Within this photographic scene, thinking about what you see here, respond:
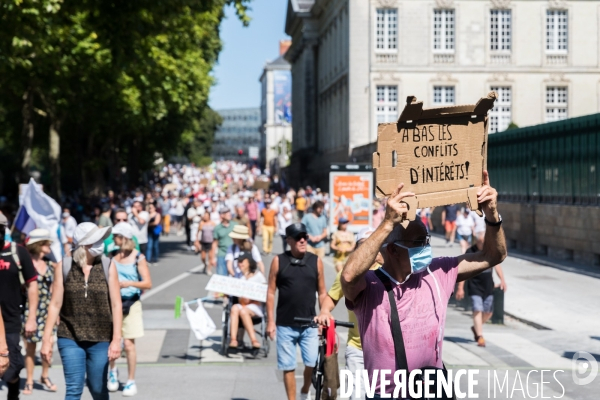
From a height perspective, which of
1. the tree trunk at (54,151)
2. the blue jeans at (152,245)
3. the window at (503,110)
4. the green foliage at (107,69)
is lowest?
the blue jeans at (152,245)

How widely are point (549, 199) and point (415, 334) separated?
2332 cm

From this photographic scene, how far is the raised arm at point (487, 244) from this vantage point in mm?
4809

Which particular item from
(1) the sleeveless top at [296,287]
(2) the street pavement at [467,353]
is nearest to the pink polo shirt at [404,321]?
(1) the sleeveless top at [296,287]

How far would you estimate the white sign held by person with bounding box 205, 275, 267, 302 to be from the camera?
12125 millimetres

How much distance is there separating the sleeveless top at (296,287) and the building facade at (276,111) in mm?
111154

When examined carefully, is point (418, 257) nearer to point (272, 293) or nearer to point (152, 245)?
point (272, 293)

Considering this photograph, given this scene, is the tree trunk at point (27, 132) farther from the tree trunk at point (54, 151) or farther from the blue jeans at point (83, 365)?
the blue jeans at point (83, 365)

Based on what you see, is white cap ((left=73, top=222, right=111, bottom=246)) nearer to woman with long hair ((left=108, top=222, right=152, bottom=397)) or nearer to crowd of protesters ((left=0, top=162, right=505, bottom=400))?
crowd of protesters ((left=0, top=162, right=505, bottom=400))

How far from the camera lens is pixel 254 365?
11938 mm

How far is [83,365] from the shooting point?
7391mm

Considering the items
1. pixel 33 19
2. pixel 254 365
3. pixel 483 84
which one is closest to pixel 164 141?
pixel 483 84

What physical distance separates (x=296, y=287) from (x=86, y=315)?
2337 mm

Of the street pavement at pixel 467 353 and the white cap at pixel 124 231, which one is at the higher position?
the white cap at pixel 124 231

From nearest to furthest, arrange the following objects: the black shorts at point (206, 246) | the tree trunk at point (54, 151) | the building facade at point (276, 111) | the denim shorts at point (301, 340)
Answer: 1. the denim shorts at point (301, 340)
2. the black shorts at point (206, 246)
3. the tree trunk at point (54, 151)
4. the building facade at point (276, 111)
